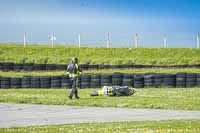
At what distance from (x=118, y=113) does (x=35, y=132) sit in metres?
4.98

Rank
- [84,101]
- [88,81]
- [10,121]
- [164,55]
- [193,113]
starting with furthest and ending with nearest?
[164,55]
[88,81]
[84,101]
[193,113]
[10,121]

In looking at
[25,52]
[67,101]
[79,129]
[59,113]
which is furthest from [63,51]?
[79,129]

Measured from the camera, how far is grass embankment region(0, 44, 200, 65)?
45.2m

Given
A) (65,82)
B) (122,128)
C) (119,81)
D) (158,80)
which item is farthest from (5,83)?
(122,128)

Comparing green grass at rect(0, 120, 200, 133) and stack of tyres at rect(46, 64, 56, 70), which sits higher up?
stack of tyres at rect(46, 64, 56, 70)

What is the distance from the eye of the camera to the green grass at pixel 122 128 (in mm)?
11617

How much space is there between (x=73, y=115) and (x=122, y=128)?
3.97m

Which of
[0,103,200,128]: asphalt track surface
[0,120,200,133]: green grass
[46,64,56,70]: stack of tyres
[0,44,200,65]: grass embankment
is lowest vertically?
[0,103,200,128]: asphalt track surface

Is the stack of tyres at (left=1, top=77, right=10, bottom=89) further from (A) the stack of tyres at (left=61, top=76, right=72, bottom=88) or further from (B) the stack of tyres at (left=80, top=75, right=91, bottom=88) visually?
(B) the stack of tyres at (left=80, top=75, right=91, bottom=88)

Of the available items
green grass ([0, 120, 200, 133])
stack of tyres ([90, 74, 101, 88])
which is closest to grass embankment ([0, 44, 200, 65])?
stack of tyres ([90, 74, 101, 88])

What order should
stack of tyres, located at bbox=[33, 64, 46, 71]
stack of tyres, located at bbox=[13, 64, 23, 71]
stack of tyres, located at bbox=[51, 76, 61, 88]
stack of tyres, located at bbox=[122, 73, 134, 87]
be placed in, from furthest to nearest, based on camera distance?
stack of tyres, located at bbox=[33, 64, 46, 71], stack of tyres, located at bbox=[13, 64, 23, 71], stack of tyres, located at bbox=[51, 76, 61, 88], stack of tyres, located at bbox=[122, 73, 134, 87]

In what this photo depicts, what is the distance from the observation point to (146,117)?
49.1 feet

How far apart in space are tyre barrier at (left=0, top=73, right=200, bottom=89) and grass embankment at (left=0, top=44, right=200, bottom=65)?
14.7 metres

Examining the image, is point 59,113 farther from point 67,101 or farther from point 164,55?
point 164,55
